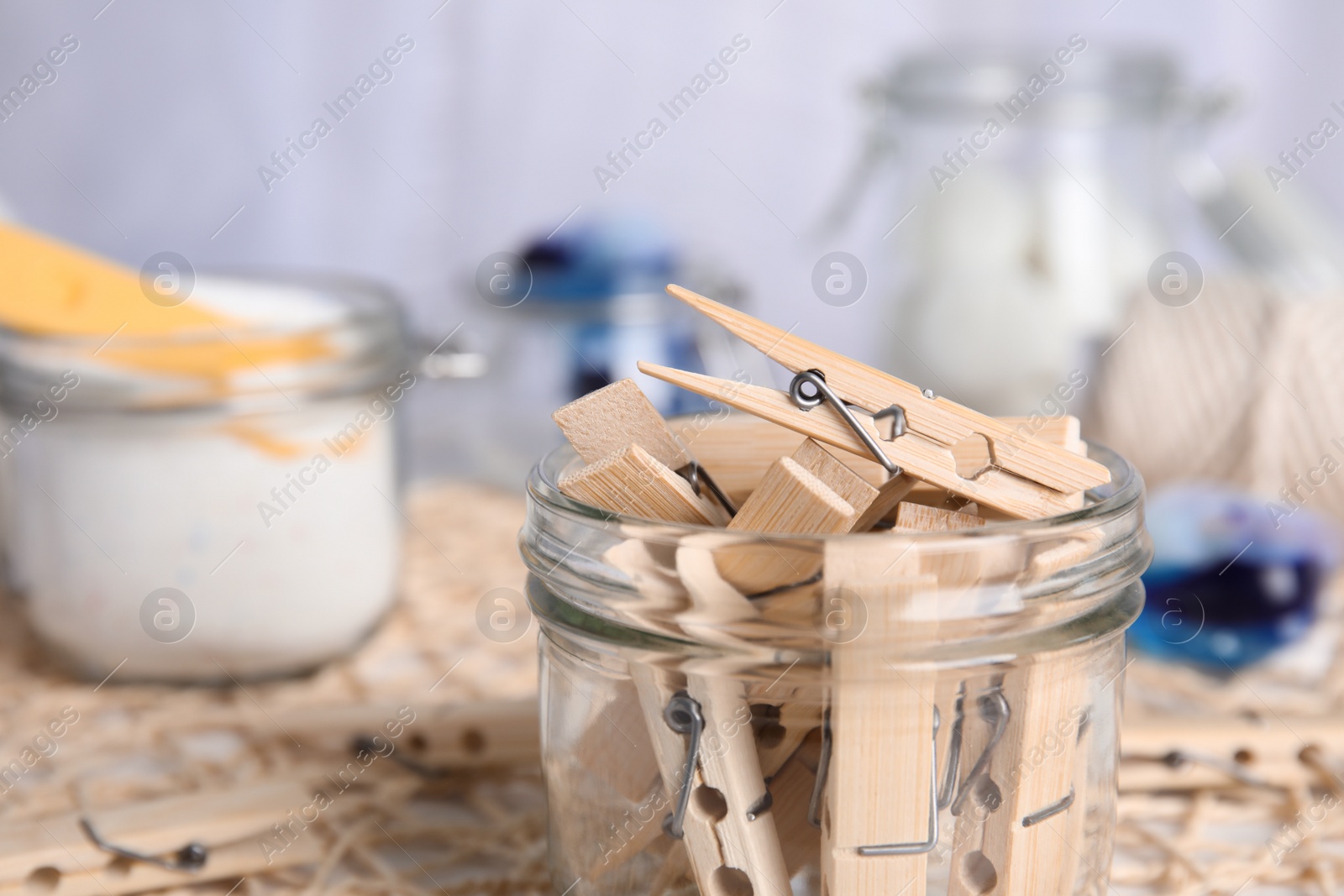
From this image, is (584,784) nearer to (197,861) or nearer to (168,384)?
(197,861)

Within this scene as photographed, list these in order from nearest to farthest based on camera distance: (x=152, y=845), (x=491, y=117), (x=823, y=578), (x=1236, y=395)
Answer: (x=823, y=578) < (x=152, y=845) < (x=1236, y=395) < (x=491, y=117)

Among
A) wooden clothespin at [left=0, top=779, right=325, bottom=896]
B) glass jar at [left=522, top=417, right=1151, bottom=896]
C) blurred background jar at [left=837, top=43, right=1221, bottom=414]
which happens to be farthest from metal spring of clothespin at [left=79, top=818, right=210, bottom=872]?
blurred background jar at [left=837, top=43, right=1221, bottom=414]

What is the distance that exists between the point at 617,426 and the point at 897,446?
0.27ft

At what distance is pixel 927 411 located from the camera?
1.11ft

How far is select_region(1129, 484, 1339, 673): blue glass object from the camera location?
597 millimetres

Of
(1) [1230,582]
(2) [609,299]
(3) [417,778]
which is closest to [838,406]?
(3) [417,778]

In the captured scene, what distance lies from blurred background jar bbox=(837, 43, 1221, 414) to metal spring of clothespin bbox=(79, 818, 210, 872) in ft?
1.79

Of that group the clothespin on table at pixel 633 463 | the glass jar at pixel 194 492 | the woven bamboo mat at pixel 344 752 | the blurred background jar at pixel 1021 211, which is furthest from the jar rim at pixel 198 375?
the blurred background jar at pixel 1021 211

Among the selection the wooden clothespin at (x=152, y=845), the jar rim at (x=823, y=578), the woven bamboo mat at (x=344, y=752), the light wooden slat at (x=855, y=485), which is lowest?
the woven bamboo mat at (x=344, y=752)

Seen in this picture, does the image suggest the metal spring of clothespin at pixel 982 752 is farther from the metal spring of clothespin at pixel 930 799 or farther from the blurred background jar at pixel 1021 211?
the blurred background jar at pixel 1021 211

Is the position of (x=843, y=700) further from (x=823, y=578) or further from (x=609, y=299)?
(x=609, y=299)

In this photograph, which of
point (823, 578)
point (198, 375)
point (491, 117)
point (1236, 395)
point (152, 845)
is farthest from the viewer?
point (491, 117)

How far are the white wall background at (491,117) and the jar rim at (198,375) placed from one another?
0.30 m

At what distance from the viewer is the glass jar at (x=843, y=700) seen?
0.30 metres
